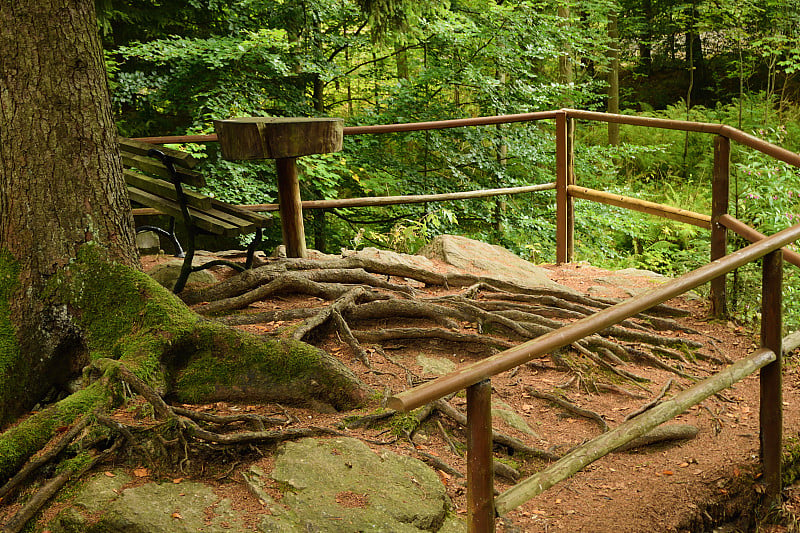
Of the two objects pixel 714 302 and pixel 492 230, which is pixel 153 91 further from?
pixel 714 302

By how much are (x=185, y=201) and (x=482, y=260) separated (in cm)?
251

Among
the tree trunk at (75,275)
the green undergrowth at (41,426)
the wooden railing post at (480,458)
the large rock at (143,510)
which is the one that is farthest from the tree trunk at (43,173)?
the wooden railing post at (480,458)

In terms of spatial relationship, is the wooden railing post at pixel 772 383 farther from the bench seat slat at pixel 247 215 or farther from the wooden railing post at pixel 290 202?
the wooden railing post at pixel 290 202

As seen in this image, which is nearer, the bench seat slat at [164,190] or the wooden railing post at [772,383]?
the wooden railing post at [772,383]

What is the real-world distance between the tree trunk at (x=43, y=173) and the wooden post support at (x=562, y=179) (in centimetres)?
399

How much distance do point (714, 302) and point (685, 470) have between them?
7.19ft

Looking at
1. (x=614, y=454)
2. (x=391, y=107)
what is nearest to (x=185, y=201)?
(x=614, y=454)

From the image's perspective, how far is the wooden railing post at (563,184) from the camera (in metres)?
6.21

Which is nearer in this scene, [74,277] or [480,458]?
[480,458]

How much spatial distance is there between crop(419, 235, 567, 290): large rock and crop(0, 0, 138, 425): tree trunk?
3019 mm

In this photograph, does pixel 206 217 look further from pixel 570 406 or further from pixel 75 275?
pixel 570 406

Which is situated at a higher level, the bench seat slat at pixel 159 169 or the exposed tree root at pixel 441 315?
the bench seat slat at pixel 159 169

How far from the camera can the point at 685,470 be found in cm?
312

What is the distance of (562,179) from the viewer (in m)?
6.29
